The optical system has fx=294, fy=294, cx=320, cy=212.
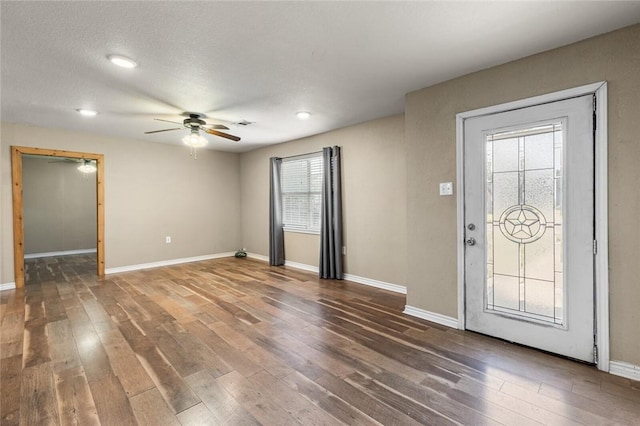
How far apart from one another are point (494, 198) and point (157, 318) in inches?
143

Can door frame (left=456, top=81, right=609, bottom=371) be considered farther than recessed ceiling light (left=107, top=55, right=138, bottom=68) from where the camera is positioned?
No

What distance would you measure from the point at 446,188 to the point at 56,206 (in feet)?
29.9

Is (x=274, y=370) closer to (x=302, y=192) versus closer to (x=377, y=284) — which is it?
(x=377, y=284)

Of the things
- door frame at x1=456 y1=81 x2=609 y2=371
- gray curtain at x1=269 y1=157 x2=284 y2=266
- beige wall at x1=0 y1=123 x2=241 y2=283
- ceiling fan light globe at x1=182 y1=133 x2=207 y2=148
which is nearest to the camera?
door frame at x1=456 y1=81 x2=609 y2=371

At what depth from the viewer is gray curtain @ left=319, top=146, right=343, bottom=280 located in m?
4.84

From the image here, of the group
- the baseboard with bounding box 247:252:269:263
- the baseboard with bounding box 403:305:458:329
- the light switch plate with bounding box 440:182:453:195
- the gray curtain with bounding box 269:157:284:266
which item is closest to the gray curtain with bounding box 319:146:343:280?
the gray curtain with bounding box 269:157:284:266

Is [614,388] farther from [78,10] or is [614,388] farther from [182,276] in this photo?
[182,276]

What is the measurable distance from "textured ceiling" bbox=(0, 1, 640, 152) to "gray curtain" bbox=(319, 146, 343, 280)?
1.35 meters

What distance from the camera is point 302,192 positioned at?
18.9 feet

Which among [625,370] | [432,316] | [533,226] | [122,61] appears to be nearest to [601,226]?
[533,226]

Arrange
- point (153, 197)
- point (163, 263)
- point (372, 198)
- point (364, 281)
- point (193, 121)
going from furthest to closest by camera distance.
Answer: point (163, 263), point (153, 197), point (364, 281), point (372, 198), point (193, 121)

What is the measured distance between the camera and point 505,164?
103 inches

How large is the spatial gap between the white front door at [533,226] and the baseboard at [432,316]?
0.53 feet

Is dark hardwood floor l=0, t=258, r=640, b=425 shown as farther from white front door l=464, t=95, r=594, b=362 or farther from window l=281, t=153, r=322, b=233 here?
window l=281, t=153, r=322, b=233
